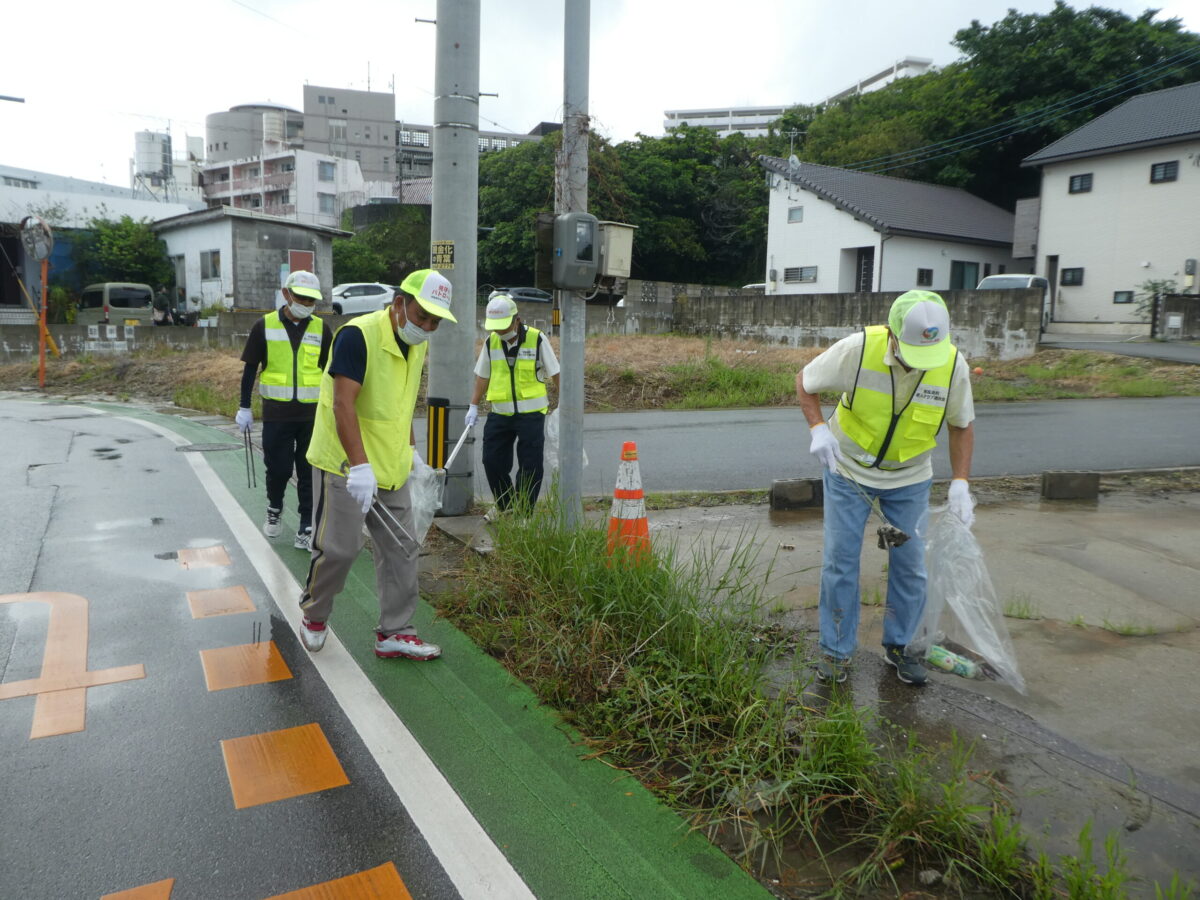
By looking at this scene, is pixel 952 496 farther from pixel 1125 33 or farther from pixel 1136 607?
pixel 1125 33

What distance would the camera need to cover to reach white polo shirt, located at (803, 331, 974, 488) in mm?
3842

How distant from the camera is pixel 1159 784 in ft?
10.4

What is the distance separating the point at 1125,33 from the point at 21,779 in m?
45.5

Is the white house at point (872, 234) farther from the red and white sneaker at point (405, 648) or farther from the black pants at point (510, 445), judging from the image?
the red and white sneaker at point (405, 648)

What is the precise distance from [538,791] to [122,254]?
36.2m

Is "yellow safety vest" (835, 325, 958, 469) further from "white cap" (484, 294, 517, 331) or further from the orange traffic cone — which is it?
"white cap" (484, 294, 517, 331)

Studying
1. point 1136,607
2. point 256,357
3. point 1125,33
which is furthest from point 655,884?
point 1125,33

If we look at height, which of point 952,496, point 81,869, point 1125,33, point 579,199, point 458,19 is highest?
point 1125,33

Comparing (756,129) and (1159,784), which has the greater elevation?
(756,129)

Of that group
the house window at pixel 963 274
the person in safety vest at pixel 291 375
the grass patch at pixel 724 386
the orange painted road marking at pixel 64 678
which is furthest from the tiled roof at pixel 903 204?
the orange painted road marking at pixel 64 678

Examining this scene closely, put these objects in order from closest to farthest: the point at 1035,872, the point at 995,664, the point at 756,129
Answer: the point at 1035,872
the point at 995,664
the point at 756,129

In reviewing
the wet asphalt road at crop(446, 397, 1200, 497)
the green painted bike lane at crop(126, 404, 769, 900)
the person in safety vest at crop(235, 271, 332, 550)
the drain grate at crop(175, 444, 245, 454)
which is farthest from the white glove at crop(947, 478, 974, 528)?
the drain grate at crop(175, 444, 245, 454)

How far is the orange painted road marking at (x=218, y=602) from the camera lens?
4.85 meters

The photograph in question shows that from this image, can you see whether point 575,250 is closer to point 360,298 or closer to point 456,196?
point 456,196
